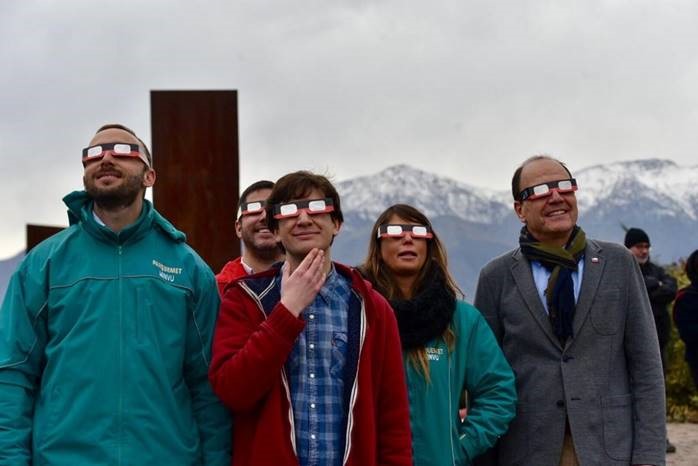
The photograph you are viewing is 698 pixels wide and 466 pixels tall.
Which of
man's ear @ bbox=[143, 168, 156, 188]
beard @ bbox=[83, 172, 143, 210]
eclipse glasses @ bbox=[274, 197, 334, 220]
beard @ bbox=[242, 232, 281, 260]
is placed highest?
man's ear @ bbox=[143, 168, 156, 188]

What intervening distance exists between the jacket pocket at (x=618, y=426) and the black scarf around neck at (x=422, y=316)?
28.7 inches

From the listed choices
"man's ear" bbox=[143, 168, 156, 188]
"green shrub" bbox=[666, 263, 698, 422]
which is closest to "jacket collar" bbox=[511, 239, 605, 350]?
"man's ear" bbox=[143, 168, 156, 188]

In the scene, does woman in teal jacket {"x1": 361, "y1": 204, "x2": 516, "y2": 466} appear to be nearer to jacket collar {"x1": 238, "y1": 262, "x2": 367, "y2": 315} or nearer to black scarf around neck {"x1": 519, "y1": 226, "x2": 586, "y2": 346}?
black scarf around neck {"x1": 519, "y1": 226, "x2": 586, "y2": 346}

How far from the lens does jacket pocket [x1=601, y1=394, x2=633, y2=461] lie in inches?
157

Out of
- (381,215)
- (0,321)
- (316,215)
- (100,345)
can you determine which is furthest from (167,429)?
(381,215)

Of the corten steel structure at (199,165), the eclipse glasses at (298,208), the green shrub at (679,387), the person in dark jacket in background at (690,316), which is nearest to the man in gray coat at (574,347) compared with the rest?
the eclipse glasses at (298,208)

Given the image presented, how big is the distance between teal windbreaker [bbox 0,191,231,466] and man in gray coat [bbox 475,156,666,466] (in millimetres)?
1405

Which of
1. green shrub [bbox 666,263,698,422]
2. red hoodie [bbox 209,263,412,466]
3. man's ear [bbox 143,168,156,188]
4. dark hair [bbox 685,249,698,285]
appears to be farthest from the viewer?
green shrub [bbox 666,263,698,422]

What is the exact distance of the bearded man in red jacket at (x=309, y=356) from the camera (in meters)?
3.19

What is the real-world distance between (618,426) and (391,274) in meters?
1.13

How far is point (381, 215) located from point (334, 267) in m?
0.92

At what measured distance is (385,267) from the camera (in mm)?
4328

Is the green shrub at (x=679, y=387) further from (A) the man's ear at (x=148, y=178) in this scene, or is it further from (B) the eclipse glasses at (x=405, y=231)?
(A) the man's ear at (x=148, y=178)

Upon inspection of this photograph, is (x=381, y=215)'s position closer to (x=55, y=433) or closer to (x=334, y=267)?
(x=334, y=267)
